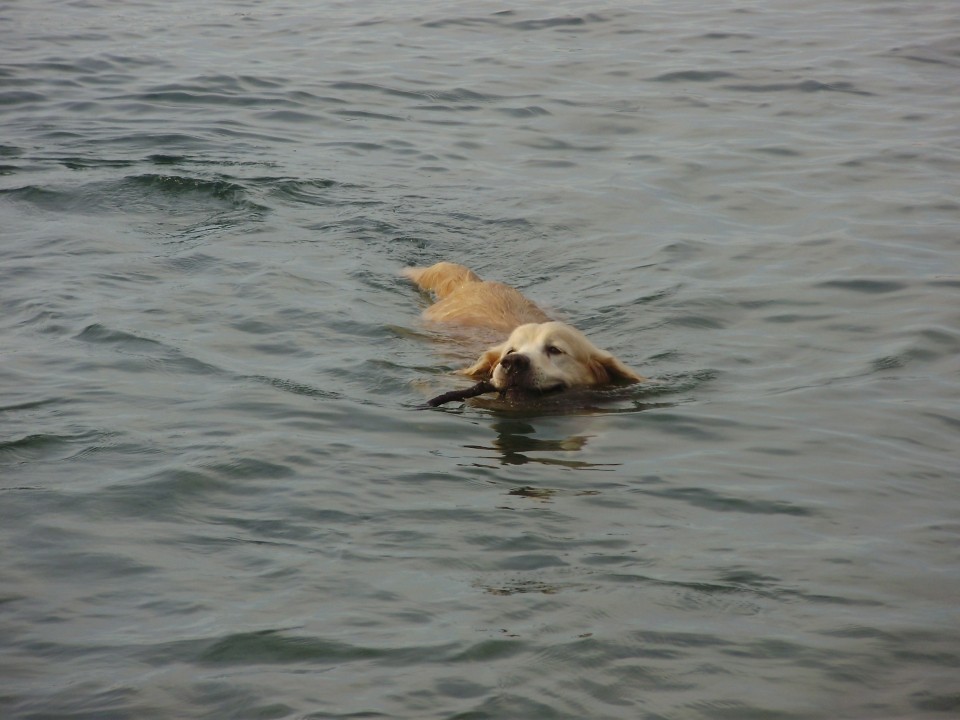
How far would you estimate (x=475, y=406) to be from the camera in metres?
7.14

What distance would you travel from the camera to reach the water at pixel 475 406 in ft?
13.7

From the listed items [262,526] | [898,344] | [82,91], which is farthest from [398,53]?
[262,526]

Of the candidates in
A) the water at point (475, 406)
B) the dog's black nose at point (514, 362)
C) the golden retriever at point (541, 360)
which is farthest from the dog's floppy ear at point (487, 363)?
the dog's black nose at point (514, 362)

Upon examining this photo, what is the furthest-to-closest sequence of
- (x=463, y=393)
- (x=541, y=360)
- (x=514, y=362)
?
(x=541, y=360) < (x=514, y=362) < (x=463, y=393)

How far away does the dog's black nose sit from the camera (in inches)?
278

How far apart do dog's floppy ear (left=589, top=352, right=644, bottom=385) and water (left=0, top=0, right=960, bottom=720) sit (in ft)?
0.61

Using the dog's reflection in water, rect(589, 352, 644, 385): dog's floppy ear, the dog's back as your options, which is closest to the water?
the dog's reflection in water

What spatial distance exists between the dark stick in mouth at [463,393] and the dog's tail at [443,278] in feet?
7.38

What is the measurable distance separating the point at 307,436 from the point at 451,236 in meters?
4.77

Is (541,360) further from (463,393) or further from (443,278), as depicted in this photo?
(443,278)

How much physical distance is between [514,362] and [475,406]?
0.34 metres

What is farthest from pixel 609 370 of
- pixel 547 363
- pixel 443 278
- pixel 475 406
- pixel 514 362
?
pixel 443 278

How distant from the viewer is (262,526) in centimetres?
514

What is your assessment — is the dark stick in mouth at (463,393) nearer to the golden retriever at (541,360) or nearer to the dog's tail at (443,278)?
the golden retriever at (541,360)
